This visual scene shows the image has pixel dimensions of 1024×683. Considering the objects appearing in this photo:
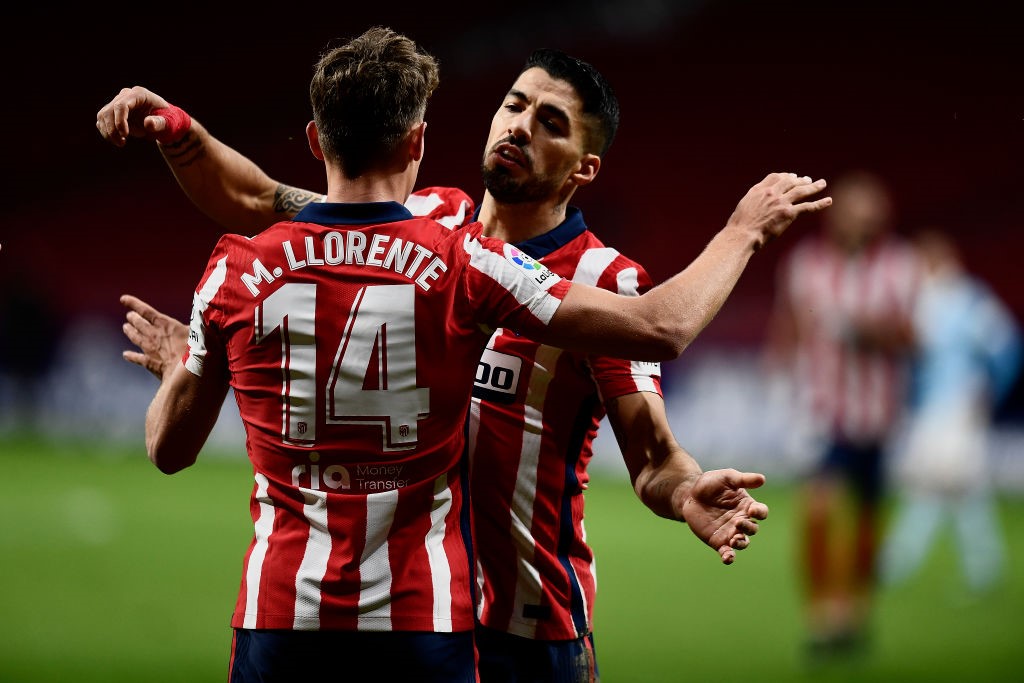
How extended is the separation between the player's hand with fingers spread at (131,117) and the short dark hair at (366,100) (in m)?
0.59

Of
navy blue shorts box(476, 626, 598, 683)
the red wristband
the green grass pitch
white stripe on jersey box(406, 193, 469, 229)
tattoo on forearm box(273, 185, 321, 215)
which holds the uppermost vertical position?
the red wristband

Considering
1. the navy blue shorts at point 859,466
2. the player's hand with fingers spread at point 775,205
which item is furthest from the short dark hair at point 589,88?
the navy blue shorts at point 859,466

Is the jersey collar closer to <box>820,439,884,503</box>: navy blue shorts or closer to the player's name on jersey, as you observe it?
the player's name on jersey

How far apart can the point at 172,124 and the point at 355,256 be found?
1008mm

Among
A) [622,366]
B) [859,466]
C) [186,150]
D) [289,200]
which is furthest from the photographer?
[859,466]

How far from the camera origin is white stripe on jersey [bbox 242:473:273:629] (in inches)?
91.4

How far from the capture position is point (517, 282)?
2.28 meters

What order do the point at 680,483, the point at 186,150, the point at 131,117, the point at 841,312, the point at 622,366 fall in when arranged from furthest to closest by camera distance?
1. the point at 841,312
2. the point at 186,150
3. the point at 131,117
4. the point at 622,366
5. the point at 680,483

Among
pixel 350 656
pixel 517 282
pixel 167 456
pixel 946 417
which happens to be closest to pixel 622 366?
pixel 517 282

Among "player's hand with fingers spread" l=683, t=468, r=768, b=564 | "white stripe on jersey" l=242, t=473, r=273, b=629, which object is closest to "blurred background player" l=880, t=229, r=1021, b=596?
"player's hand with fingers spread" l=683, t=468, r=768, b=564

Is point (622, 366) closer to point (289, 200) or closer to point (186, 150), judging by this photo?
point (289, 200)

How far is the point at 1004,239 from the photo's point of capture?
530 inches

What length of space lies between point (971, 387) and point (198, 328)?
937 centimetres

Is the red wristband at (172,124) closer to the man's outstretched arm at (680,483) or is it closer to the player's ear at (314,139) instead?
the player's ear at (314,139)
